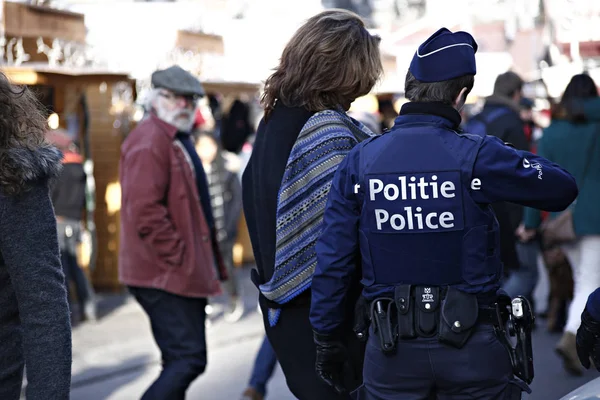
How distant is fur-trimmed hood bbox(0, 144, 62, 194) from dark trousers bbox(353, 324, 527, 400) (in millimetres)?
1223

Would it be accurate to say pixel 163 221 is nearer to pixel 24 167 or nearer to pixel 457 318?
pixel 457 318

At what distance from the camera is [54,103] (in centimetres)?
1174

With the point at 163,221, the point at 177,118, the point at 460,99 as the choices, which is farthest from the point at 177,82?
the point at 460,99

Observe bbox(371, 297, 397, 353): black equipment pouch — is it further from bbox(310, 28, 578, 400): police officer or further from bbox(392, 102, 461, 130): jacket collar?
bbox(392, 102, 461, 130): jacket collar

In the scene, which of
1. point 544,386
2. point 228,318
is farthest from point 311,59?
point 228,318

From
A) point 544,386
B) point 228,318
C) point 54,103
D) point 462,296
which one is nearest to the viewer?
point 462,296

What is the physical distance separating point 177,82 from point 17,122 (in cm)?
339

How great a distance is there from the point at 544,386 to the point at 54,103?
640 centimetres

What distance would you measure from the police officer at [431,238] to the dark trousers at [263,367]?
2766mm

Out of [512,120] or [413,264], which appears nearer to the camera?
[413,264]

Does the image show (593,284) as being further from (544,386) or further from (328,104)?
(328,104)

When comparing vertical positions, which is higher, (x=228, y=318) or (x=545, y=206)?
(x=545, y=206)

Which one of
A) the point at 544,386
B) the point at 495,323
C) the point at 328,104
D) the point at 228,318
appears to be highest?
the point at 328,104

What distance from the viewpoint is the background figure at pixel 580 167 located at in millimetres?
7695
